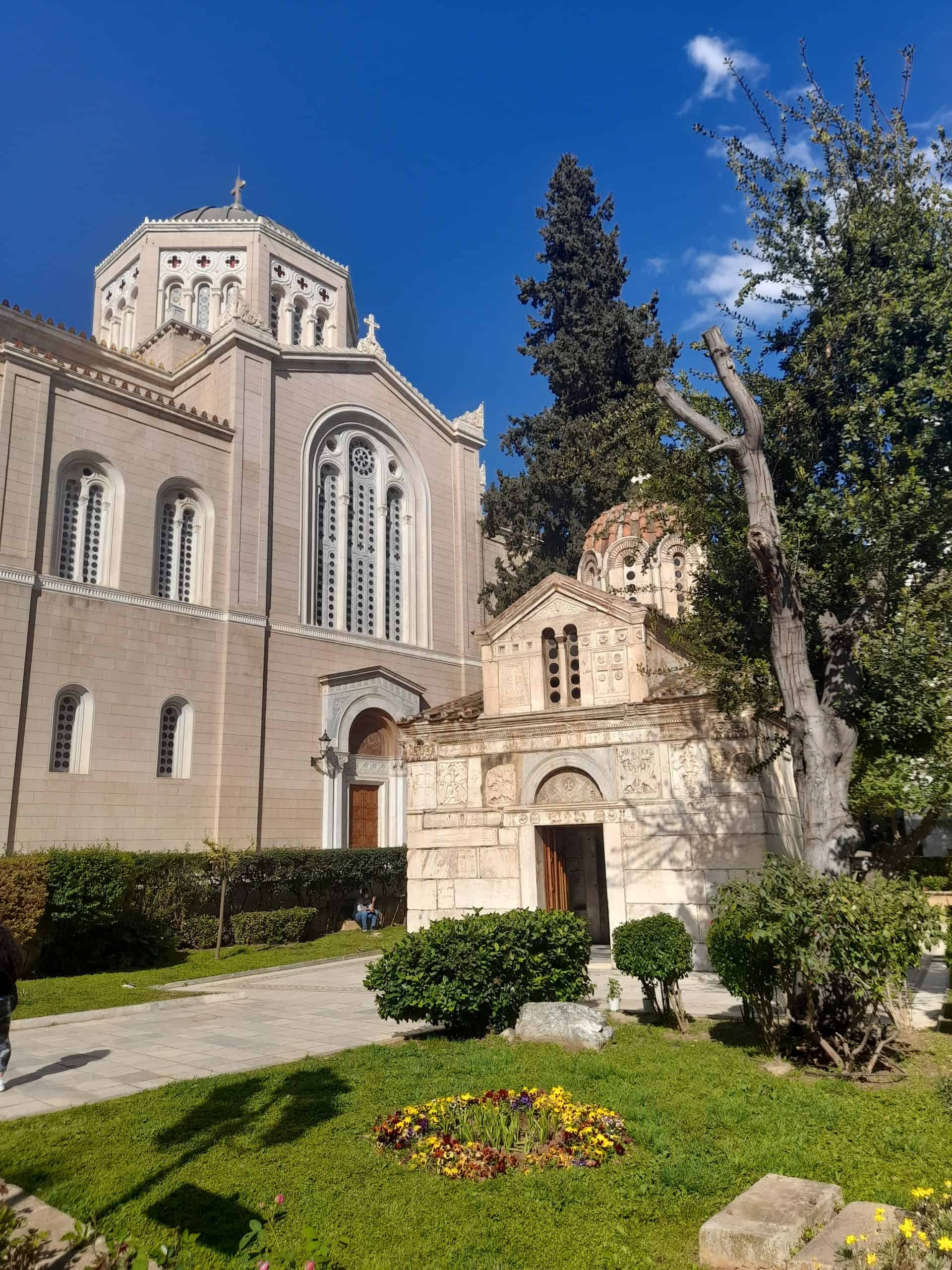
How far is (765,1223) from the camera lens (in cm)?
401

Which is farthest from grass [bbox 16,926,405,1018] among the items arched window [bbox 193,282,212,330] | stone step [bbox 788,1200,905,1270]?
arched window [bbox 193,282,212,330]

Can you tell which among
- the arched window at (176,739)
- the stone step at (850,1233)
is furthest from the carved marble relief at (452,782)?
the stone step at (850,1233)

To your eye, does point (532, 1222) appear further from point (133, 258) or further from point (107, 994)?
point (133, 258)

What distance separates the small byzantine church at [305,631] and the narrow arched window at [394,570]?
10 cm

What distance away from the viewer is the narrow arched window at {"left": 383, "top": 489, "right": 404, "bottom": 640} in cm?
3018

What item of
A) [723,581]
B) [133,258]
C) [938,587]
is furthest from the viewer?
[133,258]

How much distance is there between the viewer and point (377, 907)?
25.7m

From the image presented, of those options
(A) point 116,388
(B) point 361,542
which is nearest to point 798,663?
(A) point 116,388

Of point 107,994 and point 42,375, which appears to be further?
point 42,375

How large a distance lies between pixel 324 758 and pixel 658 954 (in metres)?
17.8

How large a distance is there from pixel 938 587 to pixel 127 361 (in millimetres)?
26558

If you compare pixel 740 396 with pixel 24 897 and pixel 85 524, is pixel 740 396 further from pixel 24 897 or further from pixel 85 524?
pixel 85 524

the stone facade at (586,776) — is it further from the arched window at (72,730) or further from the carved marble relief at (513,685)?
the arched window at (72,730)

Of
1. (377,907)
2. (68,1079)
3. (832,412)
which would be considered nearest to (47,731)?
(377,907)
